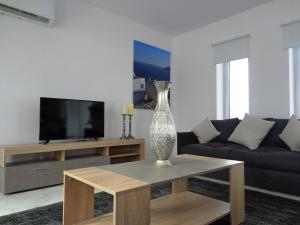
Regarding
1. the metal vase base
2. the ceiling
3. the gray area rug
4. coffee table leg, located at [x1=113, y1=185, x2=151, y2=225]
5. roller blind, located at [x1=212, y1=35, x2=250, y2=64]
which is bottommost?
the gray area rug

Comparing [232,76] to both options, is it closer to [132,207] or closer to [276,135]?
[276,135]

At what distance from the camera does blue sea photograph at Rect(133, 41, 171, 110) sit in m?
4.10

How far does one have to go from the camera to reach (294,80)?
3277 mm

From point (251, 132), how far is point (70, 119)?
7.65 ft

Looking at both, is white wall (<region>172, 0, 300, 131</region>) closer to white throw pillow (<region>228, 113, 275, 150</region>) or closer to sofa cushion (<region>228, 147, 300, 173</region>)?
white throw pillow (<region>228, 113, 275, 150</region>)

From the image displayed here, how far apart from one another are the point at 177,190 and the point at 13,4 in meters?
2.65

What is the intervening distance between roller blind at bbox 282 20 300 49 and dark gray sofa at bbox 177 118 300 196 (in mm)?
1055

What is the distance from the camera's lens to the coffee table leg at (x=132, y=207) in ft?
3.58

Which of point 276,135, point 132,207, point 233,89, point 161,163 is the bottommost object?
point 132,207

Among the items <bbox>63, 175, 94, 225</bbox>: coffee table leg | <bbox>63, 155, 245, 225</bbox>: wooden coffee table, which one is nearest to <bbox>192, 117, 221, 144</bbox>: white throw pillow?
<bbox>63, 155, 245, 225</bbox>: wooden coffee table

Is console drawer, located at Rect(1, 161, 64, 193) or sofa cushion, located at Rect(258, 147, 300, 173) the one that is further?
console drawer, located at Rect(1, 161, 64, 193)

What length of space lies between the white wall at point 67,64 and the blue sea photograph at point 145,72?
0.12 meters

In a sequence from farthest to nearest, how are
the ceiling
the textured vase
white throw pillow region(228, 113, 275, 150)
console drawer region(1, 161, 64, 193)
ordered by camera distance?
the ceiling
white throw pillow region(228, 113, 275, 150)
console drawer region(1, 161, 64, 193)
the textured vase

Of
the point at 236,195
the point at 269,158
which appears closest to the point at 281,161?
the point at 269,158
